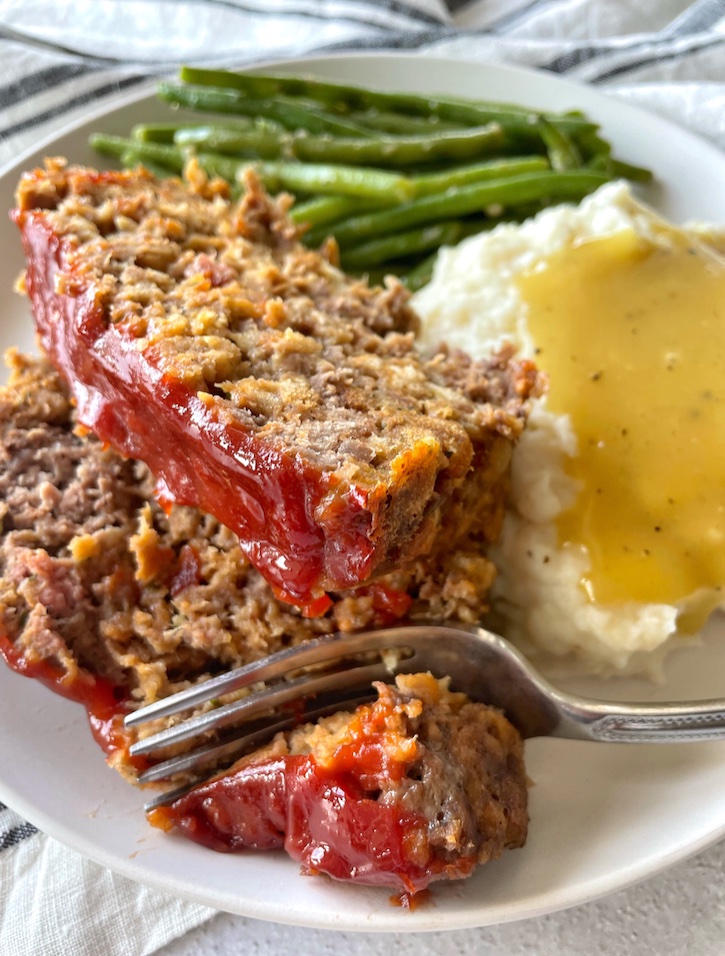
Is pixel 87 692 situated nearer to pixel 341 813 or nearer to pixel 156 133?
pixel 341 813

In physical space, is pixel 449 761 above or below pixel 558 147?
below

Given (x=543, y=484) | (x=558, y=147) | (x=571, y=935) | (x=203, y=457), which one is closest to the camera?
(x=203, y=457)

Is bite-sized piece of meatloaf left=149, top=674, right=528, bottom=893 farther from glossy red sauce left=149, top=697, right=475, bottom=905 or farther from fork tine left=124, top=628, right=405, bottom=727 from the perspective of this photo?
fork tine left=124, top=628, right=405, bottom=727

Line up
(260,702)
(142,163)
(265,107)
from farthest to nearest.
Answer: (265,107) < (142,163) < (260,702)

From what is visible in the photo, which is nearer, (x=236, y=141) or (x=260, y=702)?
(x=260, y=702)

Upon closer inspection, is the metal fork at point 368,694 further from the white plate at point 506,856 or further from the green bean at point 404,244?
the green bean at point 404,244

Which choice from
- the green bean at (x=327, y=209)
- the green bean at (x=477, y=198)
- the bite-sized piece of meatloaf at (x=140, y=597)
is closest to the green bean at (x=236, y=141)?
the green bean at (x=327, y=209)

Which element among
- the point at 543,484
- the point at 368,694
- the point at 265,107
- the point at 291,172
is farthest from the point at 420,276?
the point at 368,694

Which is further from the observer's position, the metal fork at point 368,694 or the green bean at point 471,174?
the green bean at point 471,174

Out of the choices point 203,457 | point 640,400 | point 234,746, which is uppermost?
point 203,457
